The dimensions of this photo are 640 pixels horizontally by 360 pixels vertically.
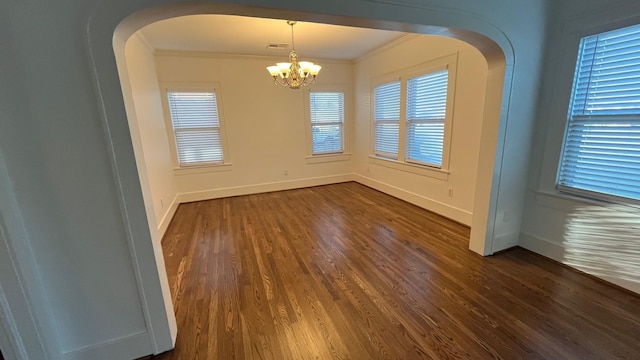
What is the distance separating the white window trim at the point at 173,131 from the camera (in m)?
4.28

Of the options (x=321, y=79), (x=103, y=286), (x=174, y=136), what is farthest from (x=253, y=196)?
(x=103, y=286)

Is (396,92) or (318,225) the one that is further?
(396,92)

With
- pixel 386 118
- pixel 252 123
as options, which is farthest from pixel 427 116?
pixel 252 123

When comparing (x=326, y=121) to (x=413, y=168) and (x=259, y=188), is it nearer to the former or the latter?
(x=259, y=188)

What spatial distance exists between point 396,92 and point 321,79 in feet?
5.48

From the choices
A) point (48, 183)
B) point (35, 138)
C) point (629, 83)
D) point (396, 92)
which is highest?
point (396, 92)

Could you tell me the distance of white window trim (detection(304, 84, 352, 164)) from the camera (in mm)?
5230

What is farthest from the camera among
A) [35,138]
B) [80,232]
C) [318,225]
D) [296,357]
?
[318,225]

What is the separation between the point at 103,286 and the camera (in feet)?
4.66

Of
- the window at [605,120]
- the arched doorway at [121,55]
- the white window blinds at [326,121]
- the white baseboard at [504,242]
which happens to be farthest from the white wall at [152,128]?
the window at [605,120]

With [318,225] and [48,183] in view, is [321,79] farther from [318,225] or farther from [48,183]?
[48,183]

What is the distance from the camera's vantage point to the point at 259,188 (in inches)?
206

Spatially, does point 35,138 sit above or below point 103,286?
above

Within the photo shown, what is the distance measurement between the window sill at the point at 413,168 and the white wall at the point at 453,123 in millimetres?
38
